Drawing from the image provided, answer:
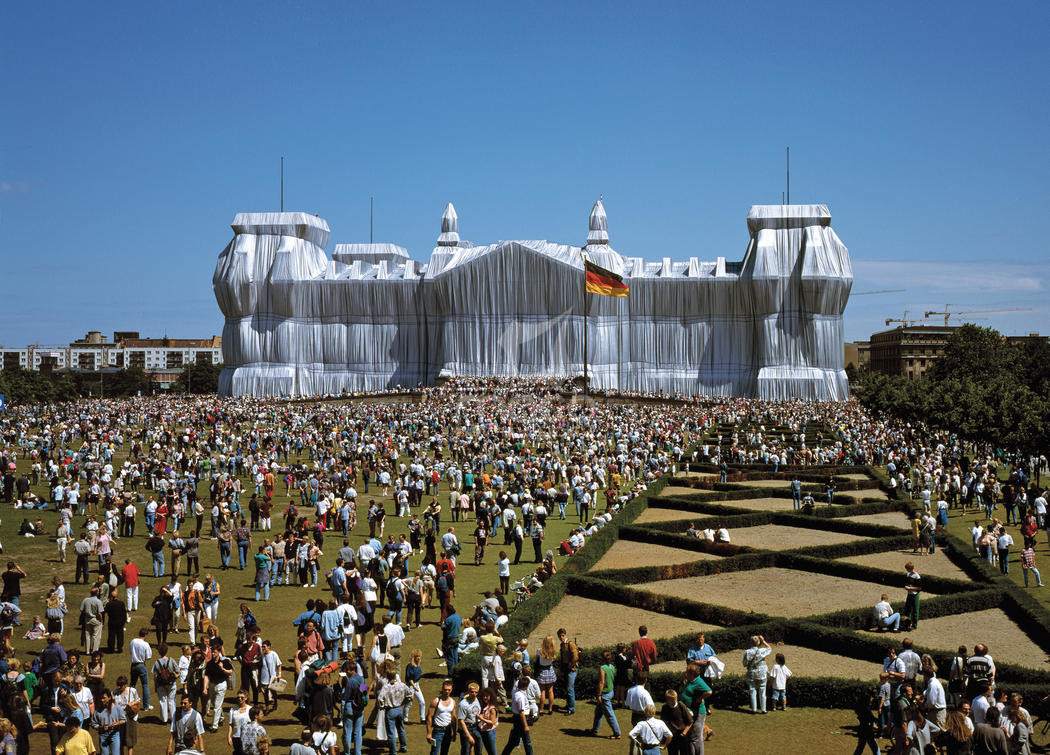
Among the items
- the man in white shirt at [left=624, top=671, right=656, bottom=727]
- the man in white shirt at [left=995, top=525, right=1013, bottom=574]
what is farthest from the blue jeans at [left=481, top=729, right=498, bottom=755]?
the man in white shirt at [left=995, top=525, right=1013, bottom=574]

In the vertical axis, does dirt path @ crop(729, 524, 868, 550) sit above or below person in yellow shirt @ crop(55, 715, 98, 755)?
below

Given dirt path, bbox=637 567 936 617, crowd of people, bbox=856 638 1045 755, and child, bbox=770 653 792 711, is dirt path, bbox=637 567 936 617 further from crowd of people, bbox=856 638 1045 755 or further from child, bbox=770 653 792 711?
crowd of people, bbox=856 638 1045 755

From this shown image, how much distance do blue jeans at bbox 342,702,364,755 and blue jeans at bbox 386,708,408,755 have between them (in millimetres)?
331

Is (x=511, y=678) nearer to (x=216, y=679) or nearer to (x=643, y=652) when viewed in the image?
(x=643, y=652)

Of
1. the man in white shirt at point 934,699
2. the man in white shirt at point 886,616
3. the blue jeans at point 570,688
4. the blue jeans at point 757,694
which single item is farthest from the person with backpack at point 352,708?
the man in white shirt at point 886,616


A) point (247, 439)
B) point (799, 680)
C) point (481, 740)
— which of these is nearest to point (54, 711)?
point (481, 740)

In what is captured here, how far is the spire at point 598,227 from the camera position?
7544cm

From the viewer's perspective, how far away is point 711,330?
7375 centimetres

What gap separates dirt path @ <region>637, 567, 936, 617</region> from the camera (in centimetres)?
1822

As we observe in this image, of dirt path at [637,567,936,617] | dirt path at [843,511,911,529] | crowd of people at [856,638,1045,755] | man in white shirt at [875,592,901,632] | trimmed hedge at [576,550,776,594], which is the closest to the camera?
crowd of people at [856,638,1045,755]

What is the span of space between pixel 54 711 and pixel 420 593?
6.65 metres

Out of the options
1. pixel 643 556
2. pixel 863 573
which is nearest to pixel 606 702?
pixel 863 573

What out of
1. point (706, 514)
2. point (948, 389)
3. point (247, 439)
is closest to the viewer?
point (706, 514)

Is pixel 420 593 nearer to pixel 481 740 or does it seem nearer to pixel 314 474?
pixel 481 740
